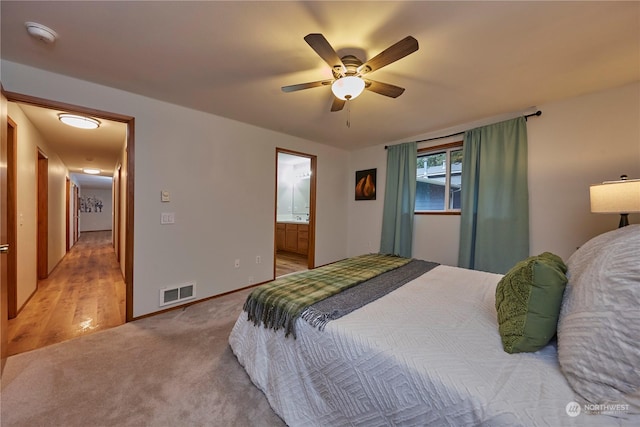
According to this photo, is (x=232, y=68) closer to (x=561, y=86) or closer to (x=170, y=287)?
(x=170, y=287)

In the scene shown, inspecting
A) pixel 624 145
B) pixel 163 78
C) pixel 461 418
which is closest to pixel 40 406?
pixel 461 418

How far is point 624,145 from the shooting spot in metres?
2.29

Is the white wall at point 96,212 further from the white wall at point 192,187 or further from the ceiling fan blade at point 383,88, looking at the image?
the ceiling fan blade at point 383,88

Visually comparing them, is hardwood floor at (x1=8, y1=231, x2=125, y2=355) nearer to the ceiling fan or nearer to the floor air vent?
the floor air vent

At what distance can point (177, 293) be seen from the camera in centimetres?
276

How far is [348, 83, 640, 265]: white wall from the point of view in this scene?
7.50 feet

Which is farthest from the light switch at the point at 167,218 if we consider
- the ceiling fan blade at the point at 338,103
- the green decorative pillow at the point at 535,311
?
the green decorative pillow at the point at 535,311

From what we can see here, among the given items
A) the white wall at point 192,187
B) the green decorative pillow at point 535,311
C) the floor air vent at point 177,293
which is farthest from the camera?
the floor air vent at point 177,293

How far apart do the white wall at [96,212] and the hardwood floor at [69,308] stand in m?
8.43

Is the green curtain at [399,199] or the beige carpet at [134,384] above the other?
the green curtain at [399,199]

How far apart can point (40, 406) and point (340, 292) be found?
1.90 metres

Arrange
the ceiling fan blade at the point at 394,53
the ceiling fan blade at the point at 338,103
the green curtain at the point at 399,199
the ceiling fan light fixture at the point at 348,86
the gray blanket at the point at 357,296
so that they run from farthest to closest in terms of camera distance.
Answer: the green curtain at the point at 399,199 → the ceiling fan blade at the point at 338,103 → the ceiling fan light fixture at the point at 348,86 → the ceiling fan blade at the point at 394,53 → the gray blanket at the point at 357,296

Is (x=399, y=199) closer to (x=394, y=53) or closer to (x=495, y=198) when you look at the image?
(x=495, y=198)

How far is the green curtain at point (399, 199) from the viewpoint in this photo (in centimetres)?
381
